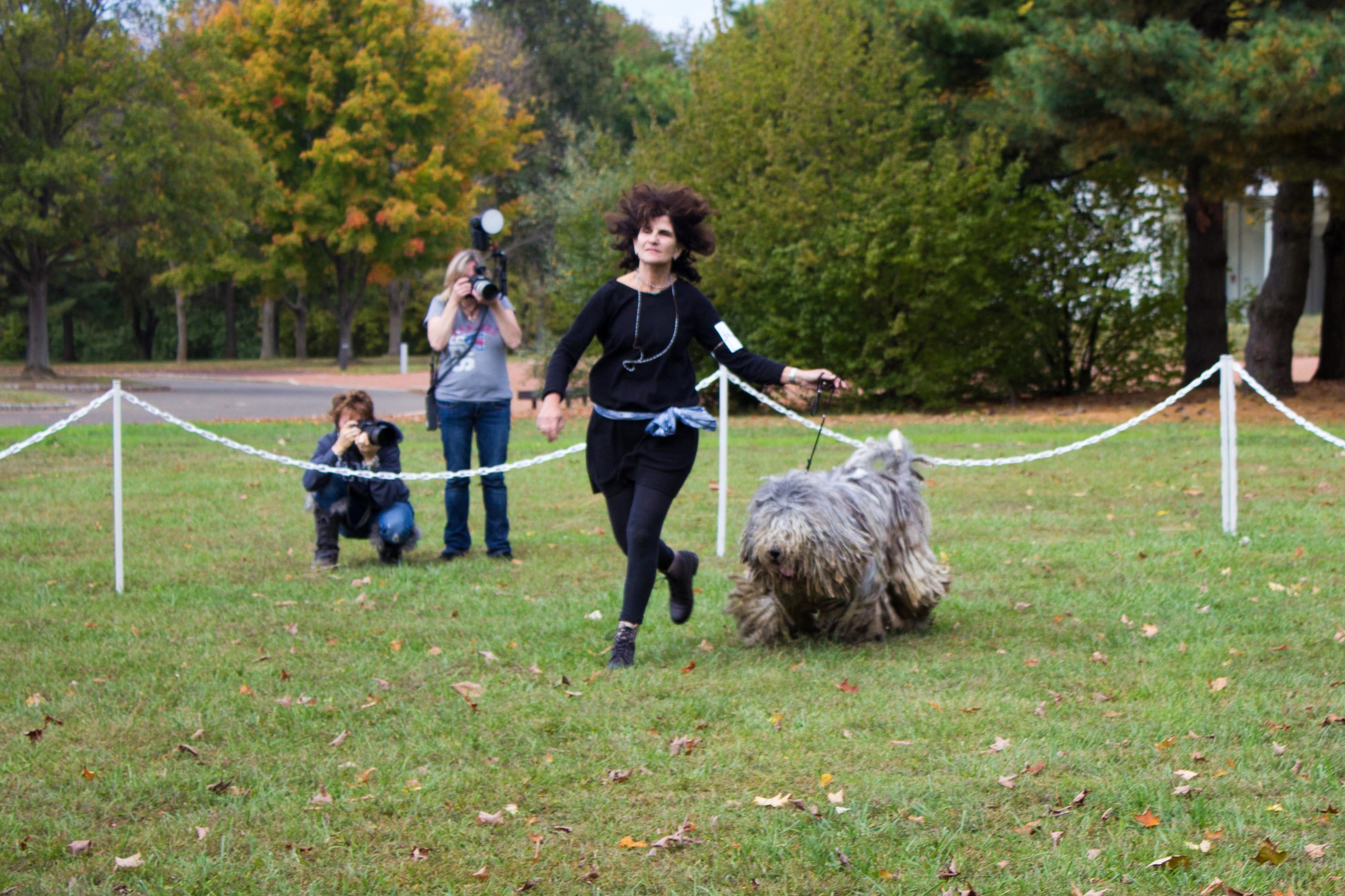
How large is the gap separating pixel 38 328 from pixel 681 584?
29864 mm

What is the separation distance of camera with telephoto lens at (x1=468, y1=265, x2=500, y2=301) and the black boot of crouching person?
1.73 metres

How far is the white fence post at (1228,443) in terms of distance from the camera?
8.70 metres

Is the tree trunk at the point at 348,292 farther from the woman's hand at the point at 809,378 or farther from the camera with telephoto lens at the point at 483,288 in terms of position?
the woman's hand at the point at 809,378

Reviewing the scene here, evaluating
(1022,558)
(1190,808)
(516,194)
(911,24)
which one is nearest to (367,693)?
(1190,808)

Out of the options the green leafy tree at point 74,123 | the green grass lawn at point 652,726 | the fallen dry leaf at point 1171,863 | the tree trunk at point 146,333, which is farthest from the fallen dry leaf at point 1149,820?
the tree trunk at point 146,333

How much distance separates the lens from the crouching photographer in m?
8.20

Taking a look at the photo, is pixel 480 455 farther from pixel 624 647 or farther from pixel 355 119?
pixel 355 119

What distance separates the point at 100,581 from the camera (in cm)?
795

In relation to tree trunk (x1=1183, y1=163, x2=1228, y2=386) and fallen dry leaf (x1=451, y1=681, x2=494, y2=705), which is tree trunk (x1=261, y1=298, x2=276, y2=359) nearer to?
tree trunk (x1=1183, y1=163, x2=1228, y2=386)

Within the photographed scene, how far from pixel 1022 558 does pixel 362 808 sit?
5517 millimetres

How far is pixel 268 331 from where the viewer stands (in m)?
51.9

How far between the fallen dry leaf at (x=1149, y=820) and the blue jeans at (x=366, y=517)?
5.45 meters

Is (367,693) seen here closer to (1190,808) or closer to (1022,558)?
(1190,808)

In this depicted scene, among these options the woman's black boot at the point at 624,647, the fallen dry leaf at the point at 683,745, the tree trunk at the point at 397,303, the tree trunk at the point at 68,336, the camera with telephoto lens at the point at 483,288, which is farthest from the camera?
the tree trunk at the point at 68,336
